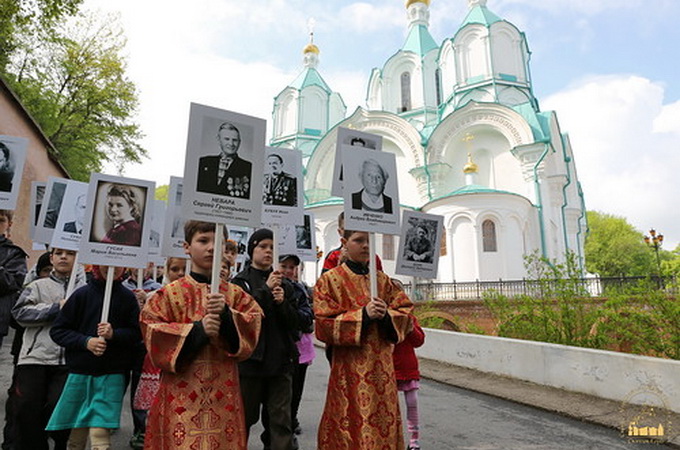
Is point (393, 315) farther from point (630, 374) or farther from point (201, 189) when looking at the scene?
point (630, 374)

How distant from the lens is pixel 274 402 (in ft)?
10.8

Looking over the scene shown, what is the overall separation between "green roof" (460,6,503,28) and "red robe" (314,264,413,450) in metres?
31.8

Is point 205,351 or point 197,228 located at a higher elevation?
point 197,228

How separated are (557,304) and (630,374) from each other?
8.16 ft

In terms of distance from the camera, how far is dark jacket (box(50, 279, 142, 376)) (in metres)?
2.93

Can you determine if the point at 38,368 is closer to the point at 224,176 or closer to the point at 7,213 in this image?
the point at 7,213

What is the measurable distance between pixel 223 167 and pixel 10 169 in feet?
10.4

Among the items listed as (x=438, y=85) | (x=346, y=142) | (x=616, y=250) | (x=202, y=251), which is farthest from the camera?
(x=616, y=250)

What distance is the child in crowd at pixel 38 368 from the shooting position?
312cm

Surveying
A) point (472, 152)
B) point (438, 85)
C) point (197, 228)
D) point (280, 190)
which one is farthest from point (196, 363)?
point (438, 85)

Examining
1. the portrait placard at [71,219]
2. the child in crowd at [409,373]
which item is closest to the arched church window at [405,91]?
the portrait placard at [71,219]

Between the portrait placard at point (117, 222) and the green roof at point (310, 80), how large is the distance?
38951 mm

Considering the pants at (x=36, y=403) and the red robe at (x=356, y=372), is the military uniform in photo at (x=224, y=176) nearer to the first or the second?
the red robe at (x=356, y=372)

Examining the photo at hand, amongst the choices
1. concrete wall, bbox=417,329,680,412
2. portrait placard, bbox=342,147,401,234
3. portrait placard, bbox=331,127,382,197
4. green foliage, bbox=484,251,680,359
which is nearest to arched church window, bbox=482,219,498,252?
green foliage, bbox=484,251,680,359
